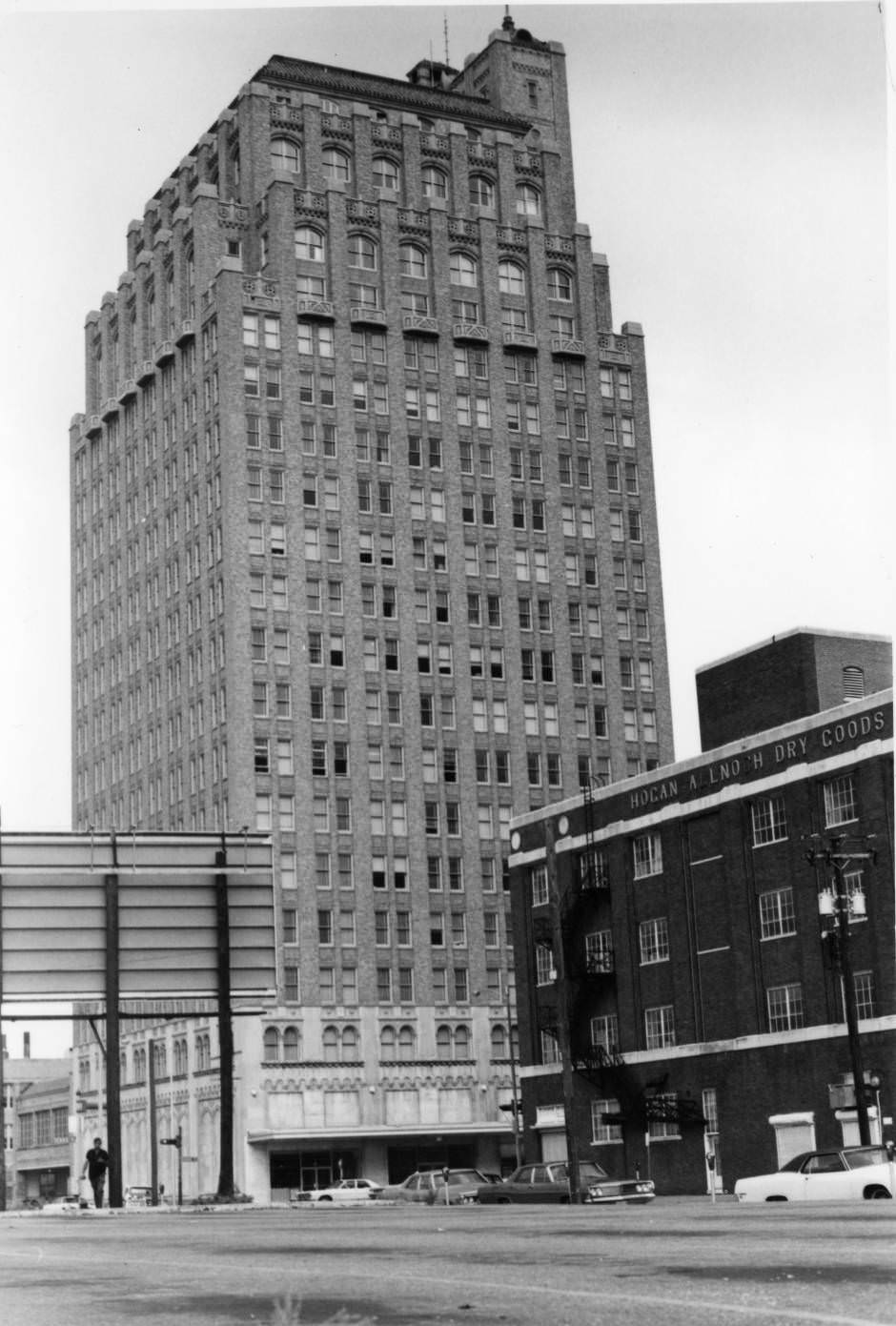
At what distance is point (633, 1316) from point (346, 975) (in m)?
107

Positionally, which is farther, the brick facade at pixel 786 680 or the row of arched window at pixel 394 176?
the row of arched window at pixel 394 176

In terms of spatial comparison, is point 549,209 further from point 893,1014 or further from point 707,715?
point 893,1014

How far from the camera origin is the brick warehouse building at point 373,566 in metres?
117

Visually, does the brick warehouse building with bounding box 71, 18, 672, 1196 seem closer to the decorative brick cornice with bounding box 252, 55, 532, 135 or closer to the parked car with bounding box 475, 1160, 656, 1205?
the decorative brick cornice with bounding box 252, 55, 532, 135

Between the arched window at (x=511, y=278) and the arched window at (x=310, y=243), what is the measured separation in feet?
41.9

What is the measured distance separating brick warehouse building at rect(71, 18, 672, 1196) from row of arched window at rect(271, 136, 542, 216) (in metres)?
0.23

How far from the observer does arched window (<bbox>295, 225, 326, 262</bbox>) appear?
125m

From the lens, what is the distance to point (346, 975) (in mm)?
116250

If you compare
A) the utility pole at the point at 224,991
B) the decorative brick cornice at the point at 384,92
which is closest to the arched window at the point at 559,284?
the decorative brick cornice at the point at 384,92

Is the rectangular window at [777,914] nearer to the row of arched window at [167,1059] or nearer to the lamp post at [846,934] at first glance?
the lamp post at [846,934]

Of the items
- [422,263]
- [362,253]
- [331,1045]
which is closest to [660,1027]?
[331,1045]

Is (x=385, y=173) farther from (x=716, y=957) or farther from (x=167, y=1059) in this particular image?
(x=716, y=957)

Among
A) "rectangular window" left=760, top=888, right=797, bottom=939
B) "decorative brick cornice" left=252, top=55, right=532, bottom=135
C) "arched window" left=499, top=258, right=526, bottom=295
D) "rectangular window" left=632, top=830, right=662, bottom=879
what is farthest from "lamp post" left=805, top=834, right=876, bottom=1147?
"decorative brick cornice" left=252, top=55, right=532, bottom=135

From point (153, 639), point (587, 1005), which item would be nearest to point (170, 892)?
point (587, 1005)
